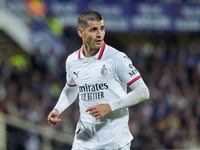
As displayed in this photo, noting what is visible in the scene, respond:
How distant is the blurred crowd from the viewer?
10.0 meters

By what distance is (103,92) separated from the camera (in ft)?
12.8

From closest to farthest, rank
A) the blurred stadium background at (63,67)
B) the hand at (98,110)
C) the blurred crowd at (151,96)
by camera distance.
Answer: the hand at (98,110) < the blurred stadium background at (63,67) < the blurred crowd at (151,96)

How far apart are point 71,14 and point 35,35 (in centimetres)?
201

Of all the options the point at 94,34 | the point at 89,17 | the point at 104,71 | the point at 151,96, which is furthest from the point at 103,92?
the point at 151,96

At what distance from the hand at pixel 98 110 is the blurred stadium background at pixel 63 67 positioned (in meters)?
5.06

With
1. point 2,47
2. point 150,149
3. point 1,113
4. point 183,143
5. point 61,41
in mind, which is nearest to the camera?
point 1,113

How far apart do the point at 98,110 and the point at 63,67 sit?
918 cm

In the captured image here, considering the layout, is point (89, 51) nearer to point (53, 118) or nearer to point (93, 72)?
point (93, 72)

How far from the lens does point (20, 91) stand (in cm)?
1064

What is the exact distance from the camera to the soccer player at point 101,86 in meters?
3.77

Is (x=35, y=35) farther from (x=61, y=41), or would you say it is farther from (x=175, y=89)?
(x=175, y=89)

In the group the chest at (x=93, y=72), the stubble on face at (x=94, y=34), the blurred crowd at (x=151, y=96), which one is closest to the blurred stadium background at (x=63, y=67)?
the blurred crowd at (x=151, y=96)

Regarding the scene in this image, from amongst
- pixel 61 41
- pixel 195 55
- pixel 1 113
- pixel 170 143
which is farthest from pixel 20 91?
pixel 195 55

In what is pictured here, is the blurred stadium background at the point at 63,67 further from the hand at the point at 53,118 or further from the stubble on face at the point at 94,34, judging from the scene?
the stubble on face at the point at 94,34
